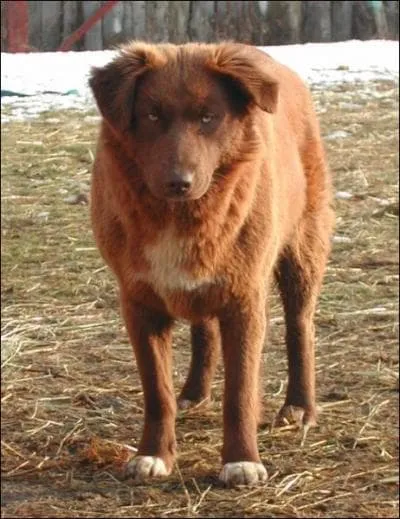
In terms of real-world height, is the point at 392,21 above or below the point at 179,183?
above

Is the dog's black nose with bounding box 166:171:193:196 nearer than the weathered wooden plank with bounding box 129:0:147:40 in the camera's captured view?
Yes

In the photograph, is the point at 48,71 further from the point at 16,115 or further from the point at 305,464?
the point at 305,464

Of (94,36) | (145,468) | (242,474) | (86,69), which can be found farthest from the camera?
(94,36)

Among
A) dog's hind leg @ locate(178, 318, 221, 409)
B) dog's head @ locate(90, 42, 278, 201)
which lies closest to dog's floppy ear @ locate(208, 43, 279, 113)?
dog's head @ locate(90, 42, 278, 201)

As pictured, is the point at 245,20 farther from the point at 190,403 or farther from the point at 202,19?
the point at 190,403

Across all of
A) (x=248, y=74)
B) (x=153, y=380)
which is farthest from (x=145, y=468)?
(x=248, y=74)

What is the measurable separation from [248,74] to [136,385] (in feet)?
6.32

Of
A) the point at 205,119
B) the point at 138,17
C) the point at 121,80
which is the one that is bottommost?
the point at 205,119

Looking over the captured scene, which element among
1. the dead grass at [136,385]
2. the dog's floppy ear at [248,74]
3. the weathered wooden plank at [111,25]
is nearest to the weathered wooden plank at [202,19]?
the weathered wooden plank at [111,25]

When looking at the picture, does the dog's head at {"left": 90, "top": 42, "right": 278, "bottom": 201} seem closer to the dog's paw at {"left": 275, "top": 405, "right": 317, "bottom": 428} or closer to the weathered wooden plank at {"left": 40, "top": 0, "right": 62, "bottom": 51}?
the dog's paw at {"left": 275, "top": 405, "right": 317, "bottom": 428}

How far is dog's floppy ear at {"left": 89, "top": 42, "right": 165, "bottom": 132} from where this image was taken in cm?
545

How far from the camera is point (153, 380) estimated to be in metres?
5.77

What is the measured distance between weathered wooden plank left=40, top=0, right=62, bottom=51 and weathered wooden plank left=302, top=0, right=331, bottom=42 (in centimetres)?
309

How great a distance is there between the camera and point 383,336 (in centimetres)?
767
